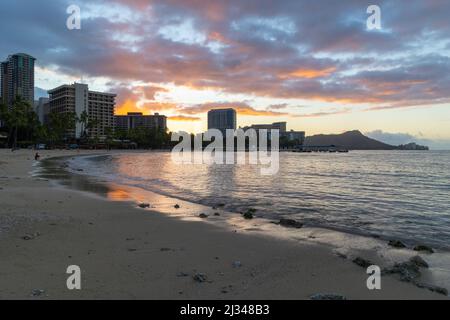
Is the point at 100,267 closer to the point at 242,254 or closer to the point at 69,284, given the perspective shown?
the point at 69,284

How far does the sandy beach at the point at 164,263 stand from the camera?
20.6ft

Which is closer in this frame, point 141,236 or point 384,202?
point 141,236

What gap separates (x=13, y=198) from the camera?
17094mm

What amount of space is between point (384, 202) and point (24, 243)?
19385mm

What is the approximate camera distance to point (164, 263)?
7879 mm

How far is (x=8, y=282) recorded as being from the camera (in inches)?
245

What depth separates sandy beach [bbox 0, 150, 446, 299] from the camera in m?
6.29

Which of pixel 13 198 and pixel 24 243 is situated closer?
pixel 24 243
